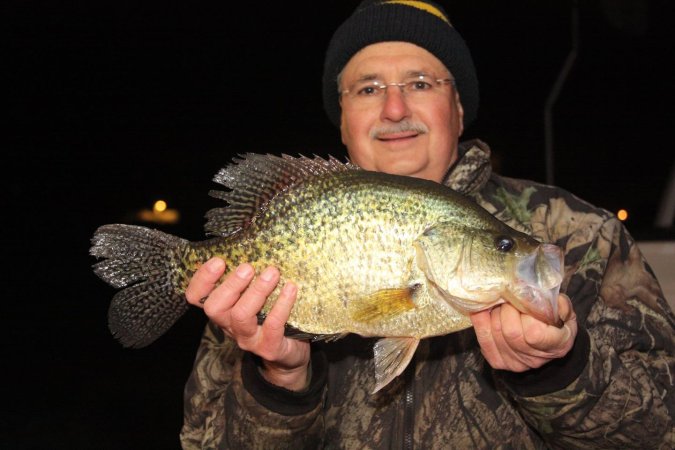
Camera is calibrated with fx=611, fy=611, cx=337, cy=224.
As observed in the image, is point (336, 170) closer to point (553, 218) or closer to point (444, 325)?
point (444, 325)

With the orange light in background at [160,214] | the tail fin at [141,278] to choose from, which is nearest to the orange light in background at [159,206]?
the orange light in background at [160,214]

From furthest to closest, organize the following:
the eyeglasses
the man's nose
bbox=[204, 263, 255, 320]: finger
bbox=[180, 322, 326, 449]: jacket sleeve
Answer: the eyeglasses → the man's nose → bbox=[180, 322, 326, 449]: jacket sleeve → bbox=[204, 263, 255, 320]: finger

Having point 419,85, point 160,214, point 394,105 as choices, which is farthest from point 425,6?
point 160,214

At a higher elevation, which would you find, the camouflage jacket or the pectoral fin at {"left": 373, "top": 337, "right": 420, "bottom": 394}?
the pectoral fin at {"left": 373, "top": 337, "right": 420, "bottom": 394}

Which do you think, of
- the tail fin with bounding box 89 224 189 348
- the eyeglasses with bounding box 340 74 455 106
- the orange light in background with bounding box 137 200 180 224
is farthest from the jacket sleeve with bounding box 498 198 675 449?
the orange light in background with bounding box 137 200 180 224

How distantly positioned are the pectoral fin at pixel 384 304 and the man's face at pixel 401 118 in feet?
3.02

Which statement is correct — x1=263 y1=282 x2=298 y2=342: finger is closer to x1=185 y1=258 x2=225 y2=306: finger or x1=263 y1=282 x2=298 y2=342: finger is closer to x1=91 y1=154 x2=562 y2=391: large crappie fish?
x1=91 y1=154 x2=562 y2=391: large crappie fish

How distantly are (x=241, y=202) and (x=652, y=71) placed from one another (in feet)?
124

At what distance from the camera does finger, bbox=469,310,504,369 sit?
1.81 meters

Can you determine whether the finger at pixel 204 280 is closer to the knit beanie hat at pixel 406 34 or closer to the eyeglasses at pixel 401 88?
the eyeglasses at pixel 401 88

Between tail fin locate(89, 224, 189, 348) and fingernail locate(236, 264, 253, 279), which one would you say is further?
tail fin locate(89, 224, 189, 348)

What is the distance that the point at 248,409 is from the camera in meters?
2.25

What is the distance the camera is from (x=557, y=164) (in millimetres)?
26453

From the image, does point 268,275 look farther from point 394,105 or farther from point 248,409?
point 394,105
